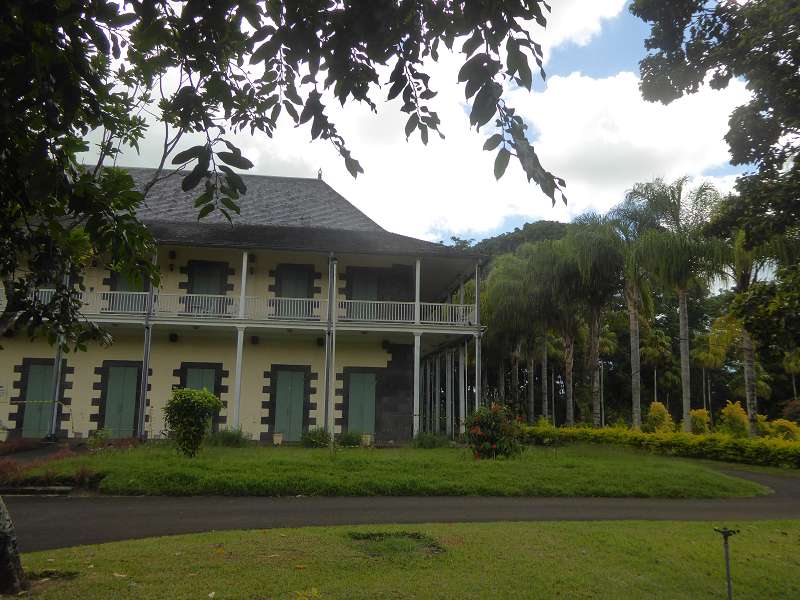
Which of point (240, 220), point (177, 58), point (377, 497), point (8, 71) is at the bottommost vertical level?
point (377, 497)

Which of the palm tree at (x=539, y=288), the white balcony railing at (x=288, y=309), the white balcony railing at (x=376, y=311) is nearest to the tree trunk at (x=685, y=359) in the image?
the palm tree at (x=539, y=288)

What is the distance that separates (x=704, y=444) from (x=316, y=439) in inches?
419

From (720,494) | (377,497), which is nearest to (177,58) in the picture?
(377,497)

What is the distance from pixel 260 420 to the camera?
1875 centimetres

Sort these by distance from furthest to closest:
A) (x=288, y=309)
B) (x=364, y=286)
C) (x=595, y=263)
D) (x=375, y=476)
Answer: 1. (x=595, y=263)
2. (x=364, y=286)
3. (x=288, y=309)
4. (x=375, y=476)

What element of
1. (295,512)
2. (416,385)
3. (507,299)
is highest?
(507,299)

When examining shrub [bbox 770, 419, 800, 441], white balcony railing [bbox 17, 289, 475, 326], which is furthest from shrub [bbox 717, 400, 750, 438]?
white balcony railing [bbox 17, 289, 475, 326]

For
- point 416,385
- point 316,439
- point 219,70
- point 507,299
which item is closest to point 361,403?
point 416,385

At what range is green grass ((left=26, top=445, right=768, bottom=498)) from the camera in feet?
33.8

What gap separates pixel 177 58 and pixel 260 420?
638 inches

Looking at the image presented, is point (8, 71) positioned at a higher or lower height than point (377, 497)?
higher

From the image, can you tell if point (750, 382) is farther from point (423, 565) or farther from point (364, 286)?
point (423, 565)

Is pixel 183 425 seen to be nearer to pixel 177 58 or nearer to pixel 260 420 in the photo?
pixel 260 420

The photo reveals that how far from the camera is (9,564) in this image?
470cm
